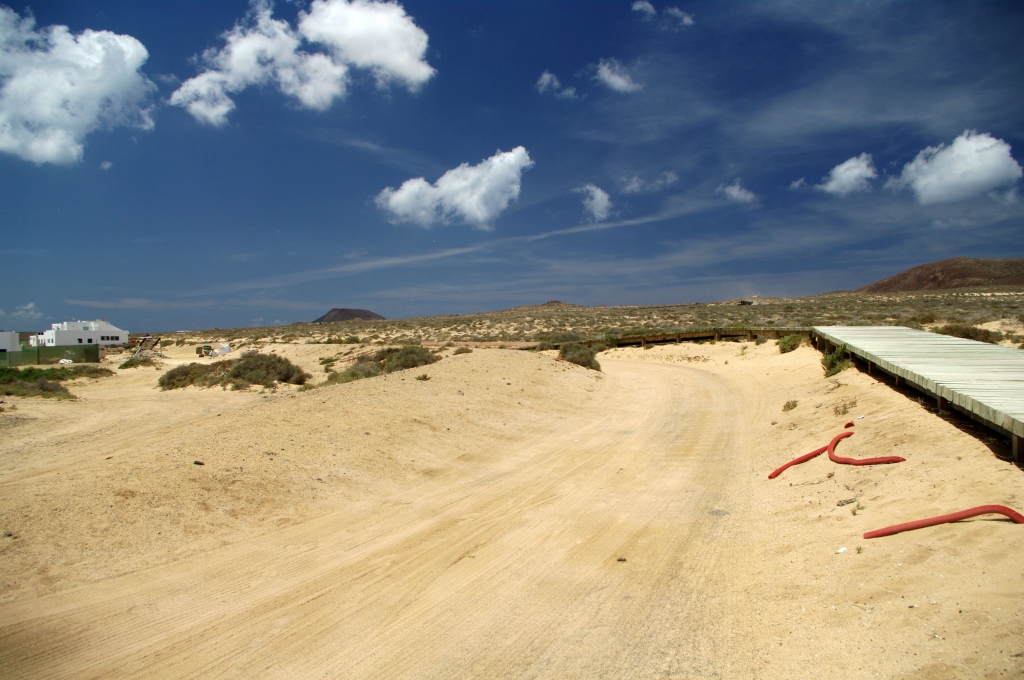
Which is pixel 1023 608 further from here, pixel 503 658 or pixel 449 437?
pixel 449 437

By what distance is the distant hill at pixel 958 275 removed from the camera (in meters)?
119

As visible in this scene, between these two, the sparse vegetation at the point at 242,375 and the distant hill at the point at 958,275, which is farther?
the distant hill at the point at 958,275

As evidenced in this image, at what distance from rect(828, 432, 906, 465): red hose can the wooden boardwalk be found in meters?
0.95

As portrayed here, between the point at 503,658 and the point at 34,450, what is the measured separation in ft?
36.7

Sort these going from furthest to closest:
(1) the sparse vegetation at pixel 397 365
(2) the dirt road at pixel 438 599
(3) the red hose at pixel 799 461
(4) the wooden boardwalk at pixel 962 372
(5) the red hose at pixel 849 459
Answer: (1) the sparse vegetation at pixel 397 365 → (3) the red hose at pixel 799 461 → (5) the red hose at pixel 849 459 → (4) the wooden boardwalk at pixel 962 372 → (2) the dirt road at pixel 438 599

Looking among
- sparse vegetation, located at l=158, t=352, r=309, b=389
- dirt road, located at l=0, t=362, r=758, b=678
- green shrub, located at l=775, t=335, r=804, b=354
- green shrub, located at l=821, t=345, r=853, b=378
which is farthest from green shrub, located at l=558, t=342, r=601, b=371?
dirt road, located at l=0, t=362, r=758, b=678

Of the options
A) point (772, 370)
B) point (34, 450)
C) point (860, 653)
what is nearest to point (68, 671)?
point (860, 653)

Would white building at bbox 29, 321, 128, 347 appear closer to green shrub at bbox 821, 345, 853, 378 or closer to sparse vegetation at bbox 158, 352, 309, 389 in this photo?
sparse vegetation at bbox 158, 352, 309, 389

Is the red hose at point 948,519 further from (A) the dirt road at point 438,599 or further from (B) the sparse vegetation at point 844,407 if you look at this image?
(B) the sparse vegetation at point 844,407

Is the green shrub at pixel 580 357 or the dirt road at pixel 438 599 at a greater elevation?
the green shrub at pixel 580 357

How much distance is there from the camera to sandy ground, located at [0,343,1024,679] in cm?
398

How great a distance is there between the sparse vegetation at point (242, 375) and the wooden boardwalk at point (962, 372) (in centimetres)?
1953

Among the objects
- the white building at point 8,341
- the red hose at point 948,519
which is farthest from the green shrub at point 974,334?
the white building at point 8,341

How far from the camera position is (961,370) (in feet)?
26.8
